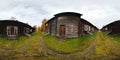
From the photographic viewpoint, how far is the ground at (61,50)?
111 feet

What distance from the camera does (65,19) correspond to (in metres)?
49.7

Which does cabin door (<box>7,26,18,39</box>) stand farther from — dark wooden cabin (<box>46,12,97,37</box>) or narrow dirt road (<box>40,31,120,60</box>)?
narrow dirt road (<box>40,31,120,60</box>)

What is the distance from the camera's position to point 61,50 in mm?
37125

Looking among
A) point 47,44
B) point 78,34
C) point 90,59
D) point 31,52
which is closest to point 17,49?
point 31,52

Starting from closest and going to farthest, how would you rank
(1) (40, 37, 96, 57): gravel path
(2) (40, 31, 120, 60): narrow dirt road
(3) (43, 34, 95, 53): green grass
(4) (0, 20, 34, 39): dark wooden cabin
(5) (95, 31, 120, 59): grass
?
(2) (40, 31, 120, 60): narrow dirt road
(1) (40, 37, 96, 57): gravel path
(5) (95, 31, 120, 59): grass
(3) (43, 34, 95, 53): green grass
(4) (0, 20, 34, 39): dark wooden cabin

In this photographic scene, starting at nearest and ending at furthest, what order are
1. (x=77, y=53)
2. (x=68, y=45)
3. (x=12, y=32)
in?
(x=77, y=53), (x=68, y=45), (x=12, y=32)

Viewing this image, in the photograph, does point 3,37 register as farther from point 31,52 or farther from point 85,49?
point 85,49

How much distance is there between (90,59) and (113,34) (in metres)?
24.4

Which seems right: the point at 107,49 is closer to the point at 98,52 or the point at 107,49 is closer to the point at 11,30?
the point at 98,52

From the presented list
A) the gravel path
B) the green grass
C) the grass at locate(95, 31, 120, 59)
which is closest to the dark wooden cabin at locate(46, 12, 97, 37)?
the green grass

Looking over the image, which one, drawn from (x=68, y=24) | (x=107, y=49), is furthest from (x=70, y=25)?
(x=107, y=49)

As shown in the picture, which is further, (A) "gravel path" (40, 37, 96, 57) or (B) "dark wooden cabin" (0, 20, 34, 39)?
(B) "dark wooden cabin" (0, 20, 34, 39)

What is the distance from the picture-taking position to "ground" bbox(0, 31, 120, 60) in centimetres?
3369

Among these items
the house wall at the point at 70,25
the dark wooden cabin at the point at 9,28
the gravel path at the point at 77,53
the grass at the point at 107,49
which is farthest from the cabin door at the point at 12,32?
the grass at the point at 107,49
